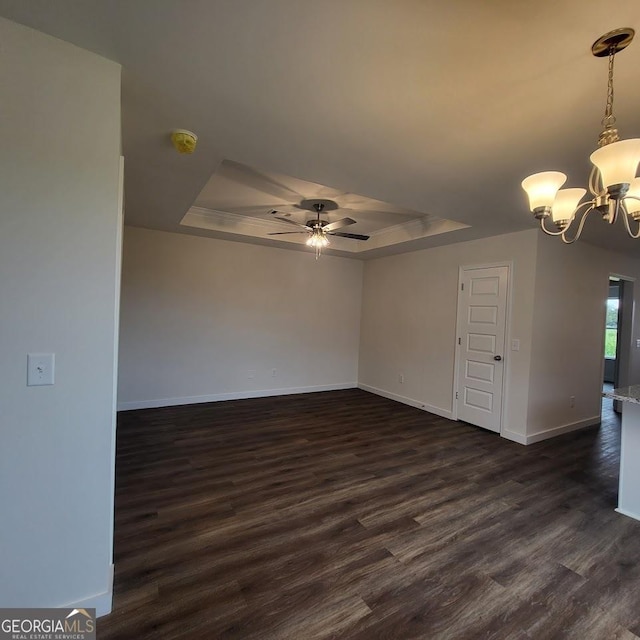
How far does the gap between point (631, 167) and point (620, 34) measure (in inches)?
18.9

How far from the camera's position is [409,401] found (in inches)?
209

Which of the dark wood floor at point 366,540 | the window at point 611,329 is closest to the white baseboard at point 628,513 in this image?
the dark wood floor at point 366,540

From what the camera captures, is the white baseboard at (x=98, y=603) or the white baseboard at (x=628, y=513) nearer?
the white baseboard at (x=98, y=603)

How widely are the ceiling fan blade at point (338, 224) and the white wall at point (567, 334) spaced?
2220mm

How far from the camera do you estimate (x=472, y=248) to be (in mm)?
4465

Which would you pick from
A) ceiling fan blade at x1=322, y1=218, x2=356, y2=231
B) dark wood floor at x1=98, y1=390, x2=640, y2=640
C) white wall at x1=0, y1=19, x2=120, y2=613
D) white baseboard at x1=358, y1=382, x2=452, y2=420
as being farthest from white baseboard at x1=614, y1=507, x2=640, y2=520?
white wall at x1=0, y1=19, x2=120, y2=613

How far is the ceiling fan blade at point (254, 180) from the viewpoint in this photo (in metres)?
2.99

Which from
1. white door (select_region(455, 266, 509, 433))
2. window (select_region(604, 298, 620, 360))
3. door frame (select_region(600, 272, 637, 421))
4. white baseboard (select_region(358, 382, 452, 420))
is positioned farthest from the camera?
window (select_region(604, 298, 620, 360))

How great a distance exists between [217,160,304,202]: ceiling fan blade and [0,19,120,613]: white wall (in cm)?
154

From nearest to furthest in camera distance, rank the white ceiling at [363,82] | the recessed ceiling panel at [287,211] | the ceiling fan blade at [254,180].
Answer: the white ceiling at [363,82] → the ceiling fan blade at [254,180] → the recessed ceiling panel at [287,211]

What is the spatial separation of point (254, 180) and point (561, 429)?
4.80 metres

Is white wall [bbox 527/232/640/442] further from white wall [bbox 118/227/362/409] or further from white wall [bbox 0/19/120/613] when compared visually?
white wall [bbox 0/19/120/613]

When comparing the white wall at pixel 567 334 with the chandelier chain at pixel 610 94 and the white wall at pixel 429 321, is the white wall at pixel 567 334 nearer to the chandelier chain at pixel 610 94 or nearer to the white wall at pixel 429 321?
the white wall at pixel 429 321

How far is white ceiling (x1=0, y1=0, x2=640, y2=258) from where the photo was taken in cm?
121
